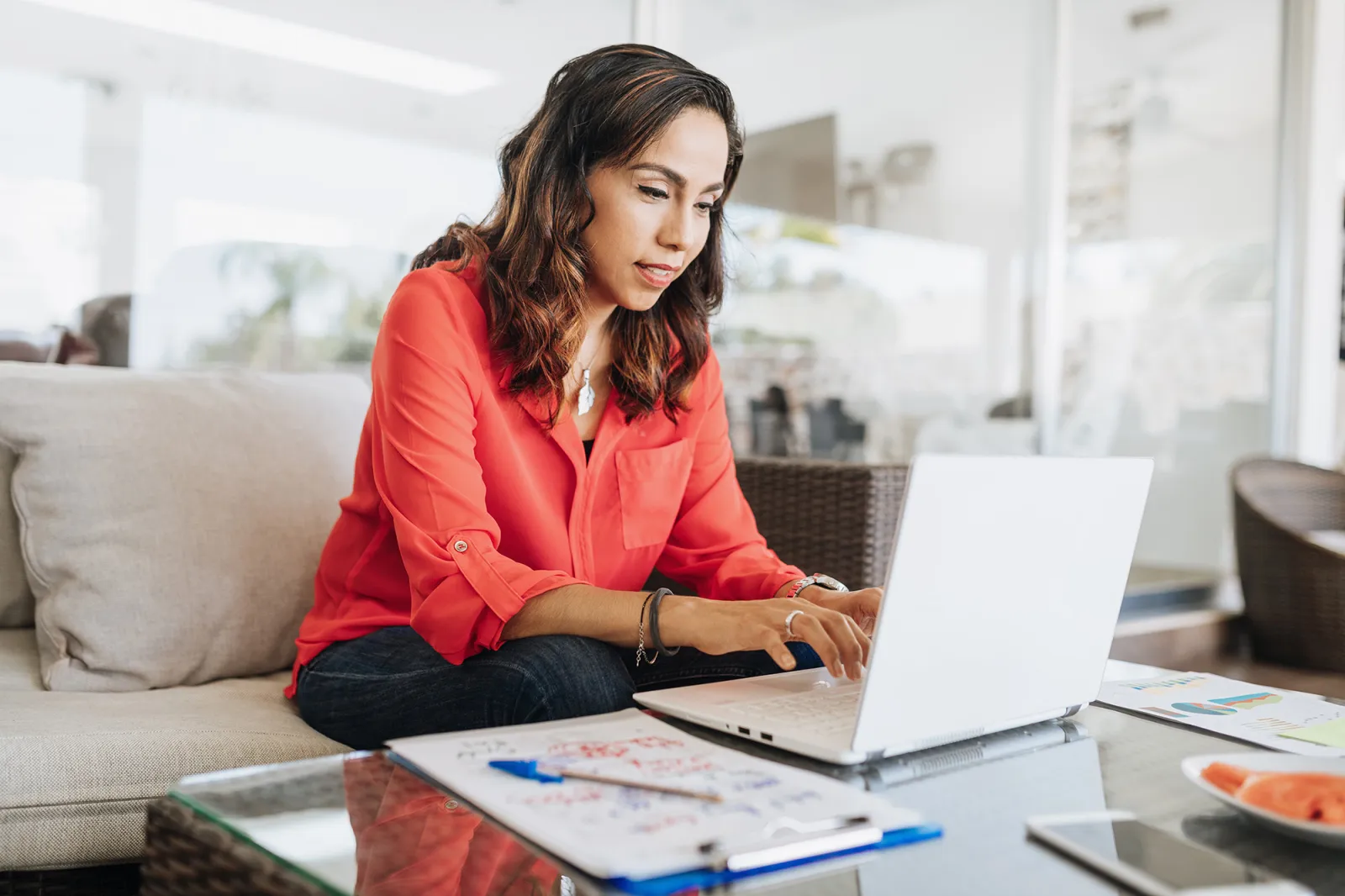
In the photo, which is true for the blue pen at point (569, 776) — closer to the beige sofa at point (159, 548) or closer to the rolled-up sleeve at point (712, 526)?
Result: the beige sofa at point (159, 548)

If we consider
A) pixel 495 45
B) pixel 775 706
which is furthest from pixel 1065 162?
pixel 775 706

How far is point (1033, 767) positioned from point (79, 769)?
0.95 m

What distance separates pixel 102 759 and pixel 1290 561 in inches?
123

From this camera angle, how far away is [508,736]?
93 cm

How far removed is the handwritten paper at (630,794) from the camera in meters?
0.69

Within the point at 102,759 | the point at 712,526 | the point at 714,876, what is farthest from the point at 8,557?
the point at 714,876

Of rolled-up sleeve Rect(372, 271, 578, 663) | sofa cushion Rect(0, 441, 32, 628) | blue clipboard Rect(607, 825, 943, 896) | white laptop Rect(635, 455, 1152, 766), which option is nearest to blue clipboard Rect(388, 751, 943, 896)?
blue clipboard Rect(607, 825, 943, 896)

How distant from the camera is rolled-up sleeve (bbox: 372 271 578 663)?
1.23 meters

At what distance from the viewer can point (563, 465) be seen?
4.94 ft

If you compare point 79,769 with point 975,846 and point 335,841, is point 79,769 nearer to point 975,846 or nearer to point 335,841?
point 335,841

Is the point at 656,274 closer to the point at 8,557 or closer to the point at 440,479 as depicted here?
the point at 440,479

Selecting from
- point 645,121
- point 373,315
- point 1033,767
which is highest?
point 645,121

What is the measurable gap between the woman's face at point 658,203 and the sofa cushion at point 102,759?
69 centimetres

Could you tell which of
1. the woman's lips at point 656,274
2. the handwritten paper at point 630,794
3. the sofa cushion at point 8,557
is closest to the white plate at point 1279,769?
the handwritten paper at point 630,794
